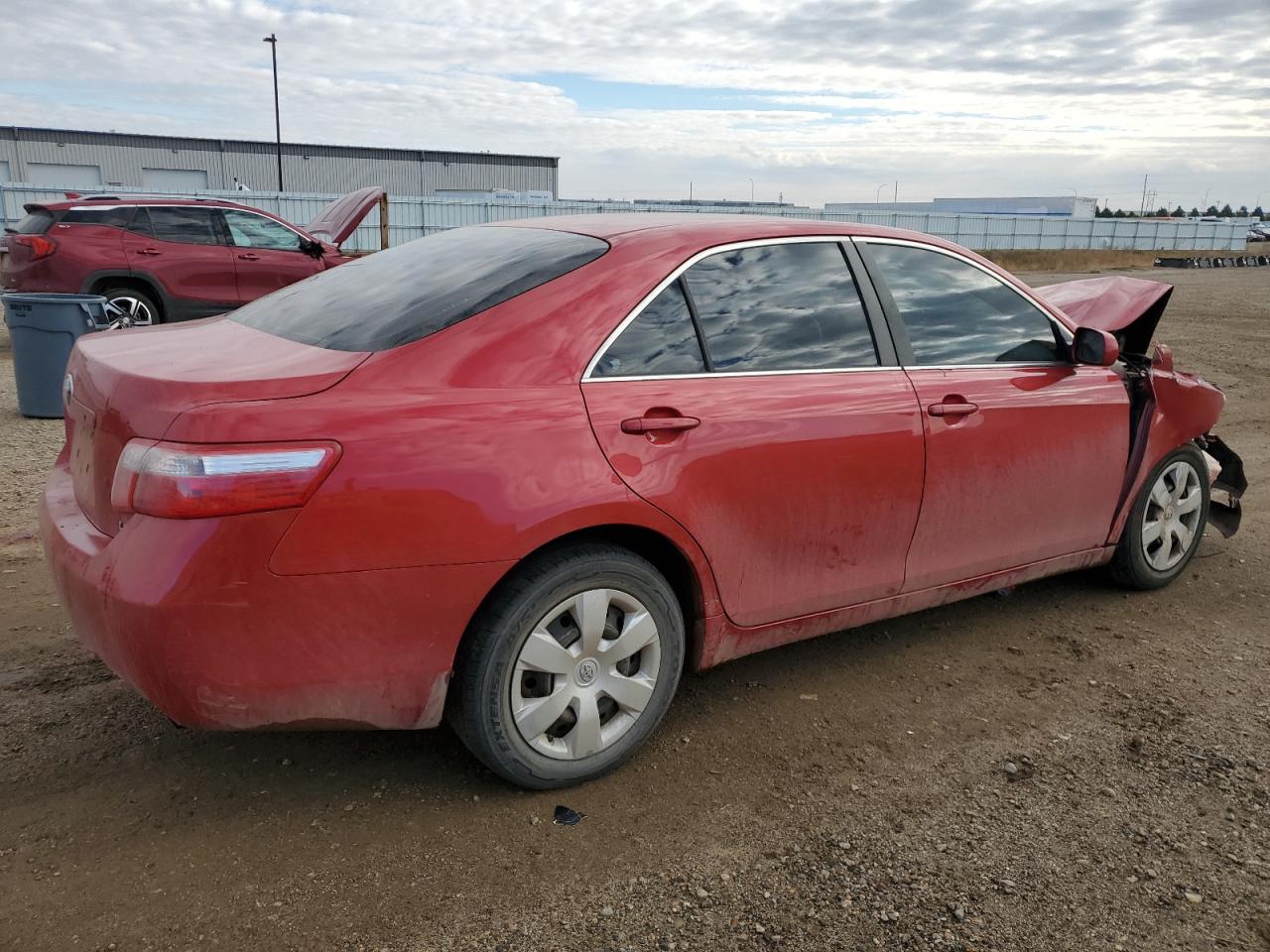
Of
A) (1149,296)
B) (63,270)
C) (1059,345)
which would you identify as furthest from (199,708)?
(63,270)

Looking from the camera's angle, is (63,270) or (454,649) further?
(63,270)

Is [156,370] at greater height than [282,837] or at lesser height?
greater

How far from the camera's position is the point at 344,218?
41.9ft

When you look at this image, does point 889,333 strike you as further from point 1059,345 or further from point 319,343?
point 319,343

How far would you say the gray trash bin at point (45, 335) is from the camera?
780cm

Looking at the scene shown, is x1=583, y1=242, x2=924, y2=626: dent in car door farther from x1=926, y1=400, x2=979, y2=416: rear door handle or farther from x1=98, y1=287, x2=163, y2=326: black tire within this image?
x1=98, y1=287, x2=163, y2=326: black tire

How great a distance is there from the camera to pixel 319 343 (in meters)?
2.91

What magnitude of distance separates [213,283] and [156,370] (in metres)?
9.81

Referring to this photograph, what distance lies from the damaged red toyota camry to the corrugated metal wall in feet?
177

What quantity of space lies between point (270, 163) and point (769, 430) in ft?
193

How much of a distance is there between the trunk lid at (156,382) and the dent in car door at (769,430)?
0.78 meters

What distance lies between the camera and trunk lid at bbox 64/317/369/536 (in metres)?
2.51

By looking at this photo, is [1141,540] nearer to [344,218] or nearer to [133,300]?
[133,300]

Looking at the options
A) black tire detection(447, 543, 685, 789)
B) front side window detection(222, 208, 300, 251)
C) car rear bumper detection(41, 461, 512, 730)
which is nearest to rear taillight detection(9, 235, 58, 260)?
front side window detection(222, 208, 300, 251)
